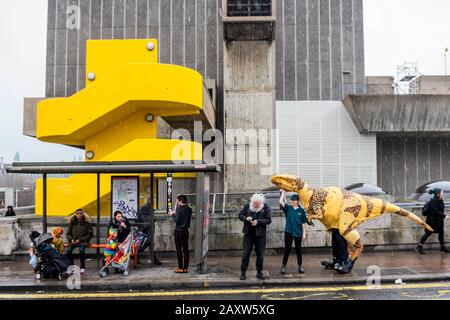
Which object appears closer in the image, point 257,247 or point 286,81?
point 257,247

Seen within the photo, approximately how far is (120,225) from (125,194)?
5.16 feet

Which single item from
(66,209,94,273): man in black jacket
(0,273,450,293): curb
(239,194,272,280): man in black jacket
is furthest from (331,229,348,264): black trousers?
(66,209,94,273): man in black jacket

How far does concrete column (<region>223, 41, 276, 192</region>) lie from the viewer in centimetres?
2159

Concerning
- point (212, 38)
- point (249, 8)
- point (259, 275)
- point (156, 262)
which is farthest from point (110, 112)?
point (212, 38)

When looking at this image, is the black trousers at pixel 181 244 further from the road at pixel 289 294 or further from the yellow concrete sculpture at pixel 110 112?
the yellow concrete sculpture at pixel 110 112

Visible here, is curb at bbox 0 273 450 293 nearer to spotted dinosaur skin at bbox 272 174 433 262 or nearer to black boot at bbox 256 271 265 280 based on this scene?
black boot at bbox 256 271 265 280

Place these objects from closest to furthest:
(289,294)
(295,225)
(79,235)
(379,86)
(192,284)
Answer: (289,294), (192,284), (295,225), (79,235), (379,86)

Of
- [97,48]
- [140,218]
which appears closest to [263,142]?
[97,48]

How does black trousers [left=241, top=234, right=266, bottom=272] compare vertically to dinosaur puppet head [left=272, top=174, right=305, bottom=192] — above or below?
below

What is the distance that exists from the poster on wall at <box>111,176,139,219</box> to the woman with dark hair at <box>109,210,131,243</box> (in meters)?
1.33

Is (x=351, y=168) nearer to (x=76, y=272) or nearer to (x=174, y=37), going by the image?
(x=174, y=37)

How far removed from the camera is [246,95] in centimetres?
2180

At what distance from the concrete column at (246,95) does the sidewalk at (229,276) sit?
10333 mm

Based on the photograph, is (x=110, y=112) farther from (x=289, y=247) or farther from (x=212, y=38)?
(x=212, y=38)
